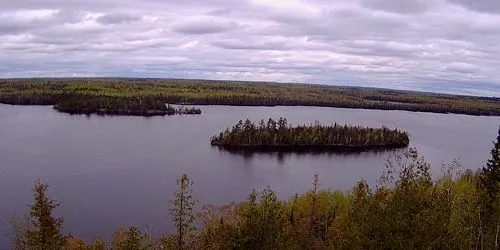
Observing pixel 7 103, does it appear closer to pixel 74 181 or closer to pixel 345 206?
pixel 74 181

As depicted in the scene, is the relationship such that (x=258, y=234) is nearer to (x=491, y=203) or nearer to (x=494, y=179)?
(x=491, y=203)

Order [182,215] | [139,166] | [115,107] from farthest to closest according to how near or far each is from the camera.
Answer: [115,107] < [139,166] < [182,215]

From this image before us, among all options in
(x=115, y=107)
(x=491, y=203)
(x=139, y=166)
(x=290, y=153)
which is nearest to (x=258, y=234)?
(x=491, y=203)

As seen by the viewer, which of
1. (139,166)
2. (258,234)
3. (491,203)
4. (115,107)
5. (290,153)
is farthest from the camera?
(115,107)

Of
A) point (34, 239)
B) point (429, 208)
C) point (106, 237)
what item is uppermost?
point (429, 208)

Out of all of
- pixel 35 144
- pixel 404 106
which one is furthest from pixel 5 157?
pixel 404 106

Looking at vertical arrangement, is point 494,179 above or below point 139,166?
above

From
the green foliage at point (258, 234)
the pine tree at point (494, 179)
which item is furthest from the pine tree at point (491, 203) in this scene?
the green foliage at point (258, 234)
